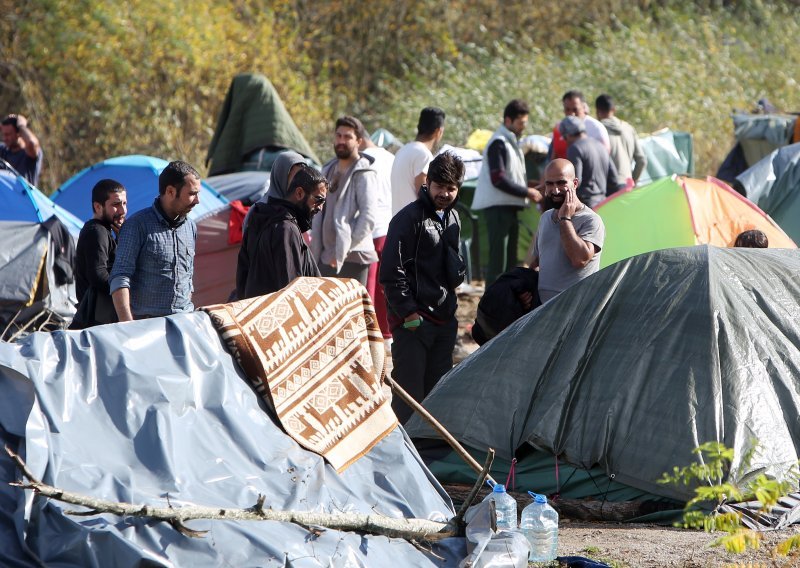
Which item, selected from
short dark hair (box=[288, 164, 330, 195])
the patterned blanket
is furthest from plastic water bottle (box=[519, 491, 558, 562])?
short dark hair (box=[288, 164, 330, 195])

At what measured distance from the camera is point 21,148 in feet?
37.8

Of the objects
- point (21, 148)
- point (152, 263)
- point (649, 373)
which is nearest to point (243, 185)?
point (21, 148)

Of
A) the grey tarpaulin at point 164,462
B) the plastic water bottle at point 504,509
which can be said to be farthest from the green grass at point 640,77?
the grey tarpaulin at point 164,462

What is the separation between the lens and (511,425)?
6094mm

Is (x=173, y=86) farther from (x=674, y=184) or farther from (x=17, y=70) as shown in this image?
(x=674, y=184)

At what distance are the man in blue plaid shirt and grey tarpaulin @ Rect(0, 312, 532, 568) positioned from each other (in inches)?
49.2

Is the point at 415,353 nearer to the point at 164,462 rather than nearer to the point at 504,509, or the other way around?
the point at 504,509

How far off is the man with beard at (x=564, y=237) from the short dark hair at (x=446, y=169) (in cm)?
64

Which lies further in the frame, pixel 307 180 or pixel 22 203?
pixel 22 203

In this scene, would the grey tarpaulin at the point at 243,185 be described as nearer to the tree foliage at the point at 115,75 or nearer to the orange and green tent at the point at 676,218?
the orange and green tent at the point at 676,218

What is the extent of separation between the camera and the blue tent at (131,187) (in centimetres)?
1047

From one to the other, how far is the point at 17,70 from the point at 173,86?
2344 mm

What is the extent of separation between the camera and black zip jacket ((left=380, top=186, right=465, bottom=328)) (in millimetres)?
6344

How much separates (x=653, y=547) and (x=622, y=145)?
6.59 meters
